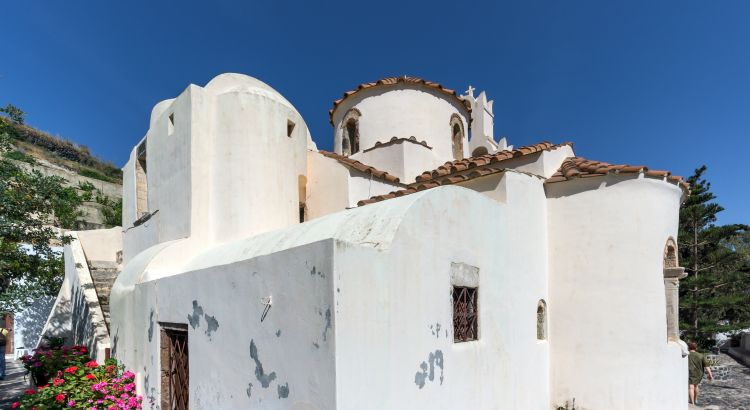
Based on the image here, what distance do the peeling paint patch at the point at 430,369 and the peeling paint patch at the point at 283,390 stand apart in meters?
1.18

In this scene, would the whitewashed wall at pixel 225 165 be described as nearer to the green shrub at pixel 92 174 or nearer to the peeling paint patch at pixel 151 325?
the peeling paint patch at pixel 151 325

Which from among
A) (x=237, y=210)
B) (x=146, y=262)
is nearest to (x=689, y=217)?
(x=237, y=210)

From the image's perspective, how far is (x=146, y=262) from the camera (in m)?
6.56

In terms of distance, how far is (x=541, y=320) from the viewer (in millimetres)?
6543

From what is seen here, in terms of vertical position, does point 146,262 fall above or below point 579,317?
above

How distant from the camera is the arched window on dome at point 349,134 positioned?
1174 cm

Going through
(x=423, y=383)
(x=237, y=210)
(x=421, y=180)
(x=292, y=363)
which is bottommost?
(x=423, y=383)

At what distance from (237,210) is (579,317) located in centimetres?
578

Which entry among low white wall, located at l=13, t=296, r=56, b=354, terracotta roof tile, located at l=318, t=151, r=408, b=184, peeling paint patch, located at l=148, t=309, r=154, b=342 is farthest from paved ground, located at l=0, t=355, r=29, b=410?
terracotta roof tile, located at l=318, t=151, r=408, b=184

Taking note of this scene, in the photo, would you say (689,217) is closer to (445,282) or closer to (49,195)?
(445,282)

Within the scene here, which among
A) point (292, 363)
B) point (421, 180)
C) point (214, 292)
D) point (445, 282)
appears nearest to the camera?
point (292, 363)

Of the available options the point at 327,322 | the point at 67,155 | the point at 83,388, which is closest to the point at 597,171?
the point at 327,322

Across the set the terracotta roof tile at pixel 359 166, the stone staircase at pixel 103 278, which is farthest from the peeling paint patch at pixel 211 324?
the stone staircase at pixel 103 278

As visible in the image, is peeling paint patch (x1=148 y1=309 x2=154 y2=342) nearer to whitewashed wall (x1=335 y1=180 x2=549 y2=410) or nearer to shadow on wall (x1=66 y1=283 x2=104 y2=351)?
shadow on wall (x1=66 y1=283 x2=104 y2=351)
